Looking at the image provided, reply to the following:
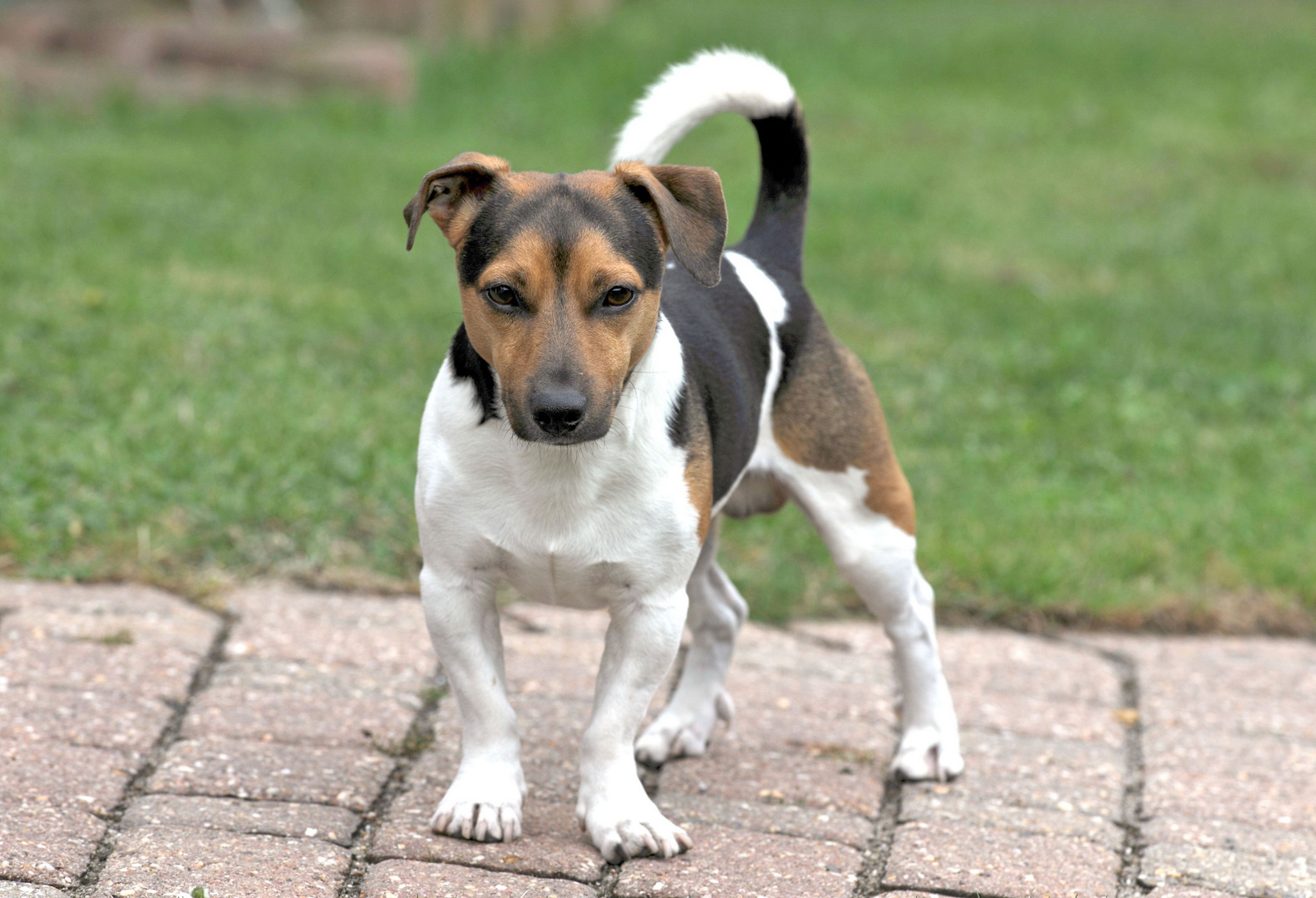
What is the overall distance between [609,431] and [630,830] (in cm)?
90

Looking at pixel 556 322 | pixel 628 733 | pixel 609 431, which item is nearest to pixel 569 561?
pixel 609 431

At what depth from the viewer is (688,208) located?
3496mm

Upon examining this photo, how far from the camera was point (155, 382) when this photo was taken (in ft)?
20.7

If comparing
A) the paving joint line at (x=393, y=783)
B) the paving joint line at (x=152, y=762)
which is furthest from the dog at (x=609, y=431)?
the paving joint line at (x=152, y=762)

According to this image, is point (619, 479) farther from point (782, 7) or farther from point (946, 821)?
point (782, 7)

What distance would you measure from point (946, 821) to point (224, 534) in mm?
2603

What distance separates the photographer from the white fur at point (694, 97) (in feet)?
13.2

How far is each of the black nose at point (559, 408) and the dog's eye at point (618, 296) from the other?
252 millimetres

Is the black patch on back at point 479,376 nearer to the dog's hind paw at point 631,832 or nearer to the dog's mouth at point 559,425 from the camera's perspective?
the dog's mouth at point 559,425

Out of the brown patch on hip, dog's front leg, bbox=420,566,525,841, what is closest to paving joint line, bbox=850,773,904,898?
the brown patch on hip

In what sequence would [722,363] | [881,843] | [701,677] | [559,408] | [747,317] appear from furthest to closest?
1. [701,677]
2. [747,317]
3. [722,363]
4. [881,843]
5. [559,408]

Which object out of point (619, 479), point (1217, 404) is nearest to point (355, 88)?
point (1217, 404)

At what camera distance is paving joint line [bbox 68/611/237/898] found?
3.22 metres

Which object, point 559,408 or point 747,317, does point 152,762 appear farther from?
point 747,317
